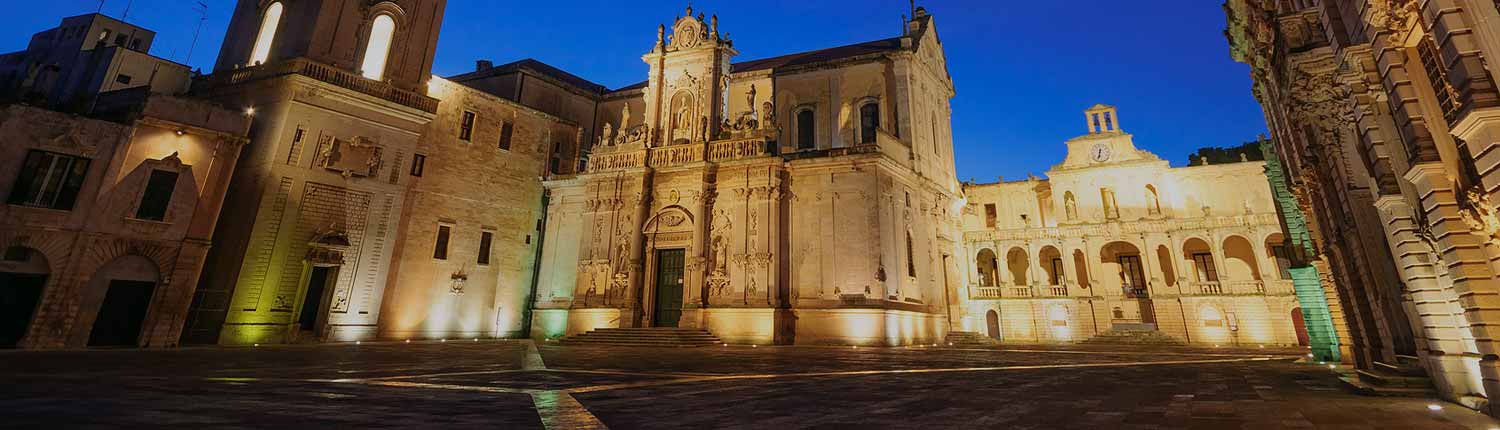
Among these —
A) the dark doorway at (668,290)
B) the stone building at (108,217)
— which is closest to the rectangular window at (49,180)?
the stone building at (108,217)

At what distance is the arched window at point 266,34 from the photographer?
20.6 m

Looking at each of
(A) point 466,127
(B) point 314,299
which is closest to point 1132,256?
(A) point 466,127

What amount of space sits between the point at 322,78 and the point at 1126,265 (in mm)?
39751

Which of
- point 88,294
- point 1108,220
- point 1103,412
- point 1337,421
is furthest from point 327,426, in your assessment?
point 1108,220

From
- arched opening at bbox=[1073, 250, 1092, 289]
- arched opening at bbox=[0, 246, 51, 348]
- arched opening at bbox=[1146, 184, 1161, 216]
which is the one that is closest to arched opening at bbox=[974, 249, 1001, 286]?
arched opening at bbox=[1073, 250, 1092, 289]

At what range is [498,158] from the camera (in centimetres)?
2572

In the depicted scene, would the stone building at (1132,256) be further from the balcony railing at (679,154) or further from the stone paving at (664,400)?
the stone paving at (664,400)

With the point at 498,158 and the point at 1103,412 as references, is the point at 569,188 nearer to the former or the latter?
the point at 498,158

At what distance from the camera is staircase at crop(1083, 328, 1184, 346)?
2930cm

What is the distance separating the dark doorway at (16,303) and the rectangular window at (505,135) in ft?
46.8

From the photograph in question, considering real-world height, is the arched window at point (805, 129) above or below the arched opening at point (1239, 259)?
above

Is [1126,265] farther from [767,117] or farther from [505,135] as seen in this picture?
[505,135]

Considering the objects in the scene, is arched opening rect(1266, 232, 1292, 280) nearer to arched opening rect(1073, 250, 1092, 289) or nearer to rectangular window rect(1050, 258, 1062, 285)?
arched opening rect(1073, 250, 1092, 289)

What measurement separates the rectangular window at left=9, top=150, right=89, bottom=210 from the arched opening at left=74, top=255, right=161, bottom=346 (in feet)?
5.89
